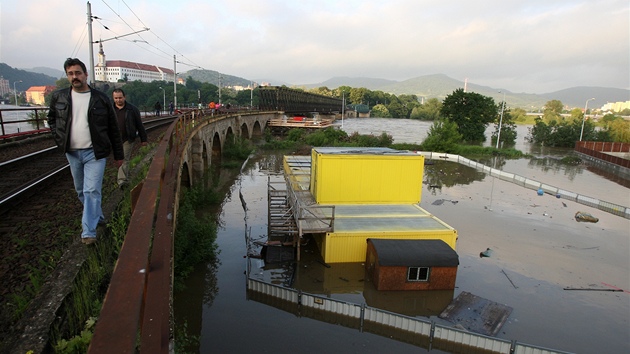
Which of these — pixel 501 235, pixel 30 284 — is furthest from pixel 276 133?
pixel 30 284

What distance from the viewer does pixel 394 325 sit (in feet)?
32.1

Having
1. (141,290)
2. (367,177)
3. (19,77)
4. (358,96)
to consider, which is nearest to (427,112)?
(358,96)

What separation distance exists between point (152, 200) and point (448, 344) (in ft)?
29.2

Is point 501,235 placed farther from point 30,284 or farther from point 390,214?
point 30,284

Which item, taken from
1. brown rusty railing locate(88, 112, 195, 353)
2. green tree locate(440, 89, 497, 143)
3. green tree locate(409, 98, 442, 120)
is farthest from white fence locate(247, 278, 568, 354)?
green tree locate(409, 98, 442, 120)

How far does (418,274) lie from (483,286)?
266cm

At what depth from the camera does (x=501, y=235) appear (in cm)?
1738

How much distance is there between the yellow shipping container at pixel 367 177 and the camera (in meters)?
15.1

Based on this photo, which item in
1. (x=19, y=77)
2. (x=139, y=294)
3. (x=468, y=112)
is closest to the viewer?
(x=139, y=294)

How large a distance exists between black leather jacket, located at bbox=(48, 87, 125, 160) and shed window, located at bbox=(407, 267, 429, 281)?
9.76 m

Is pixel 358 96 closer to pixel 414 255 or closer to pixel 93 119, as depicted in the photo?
pixel 414 255

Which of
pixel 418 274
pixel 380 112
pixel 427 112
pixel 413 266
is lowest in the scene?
pixel 418 274

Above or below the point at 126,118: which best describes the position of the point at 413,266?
below

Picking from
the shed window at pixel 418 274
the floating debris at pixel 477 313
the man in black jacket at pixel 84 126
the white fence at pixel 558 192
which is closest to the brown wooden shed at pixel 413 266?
the shed window at pixel 418 274
